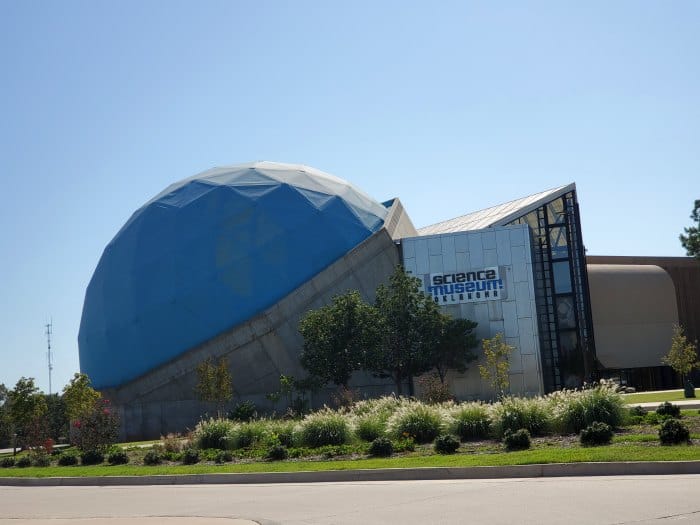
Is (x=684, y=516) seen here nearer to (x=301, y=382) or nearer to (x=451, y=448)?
A: (x=451, y=448)

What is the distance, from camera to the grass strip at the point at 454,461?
56.7 feet

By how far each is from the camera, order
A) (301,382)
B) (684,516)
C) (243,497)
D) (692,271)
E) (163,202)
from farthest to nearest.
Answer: (692,271), (163,202), (301,382), (243,497), (684,516)

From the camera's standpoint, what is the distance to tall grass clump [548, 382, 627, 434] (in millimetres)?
23391

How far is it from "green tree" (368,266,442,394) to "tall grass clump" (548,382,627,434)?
2455 centimetres

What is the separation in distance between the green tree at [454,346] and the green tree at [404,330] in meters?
0.54

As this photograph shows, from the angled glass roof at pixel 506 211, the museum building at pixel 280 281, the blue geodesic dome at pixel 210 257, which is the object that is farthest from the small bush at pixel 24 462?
the angled glass roof at pixel 506 211

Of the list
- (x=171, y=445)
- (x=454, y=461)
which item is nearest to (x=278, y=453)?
(x=171, y=445)

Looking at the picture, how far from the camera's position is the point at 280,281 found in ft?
173

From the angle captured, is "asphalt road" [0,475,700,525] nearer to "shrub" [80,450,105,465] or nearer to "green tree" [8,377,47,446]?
"shrub" [80,450,105,465]

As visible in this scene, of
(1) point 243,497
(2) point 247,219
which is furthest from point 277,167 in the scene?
(1) point 243,497

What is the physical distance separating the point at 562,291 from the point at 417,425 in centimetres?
3406

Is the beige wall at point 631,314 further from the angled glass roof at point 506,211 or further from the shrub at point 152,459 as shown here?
the shrub at point 152,459

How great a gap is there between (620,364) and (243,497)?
57.2 metres

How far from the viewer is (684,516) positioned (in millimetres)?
11203
